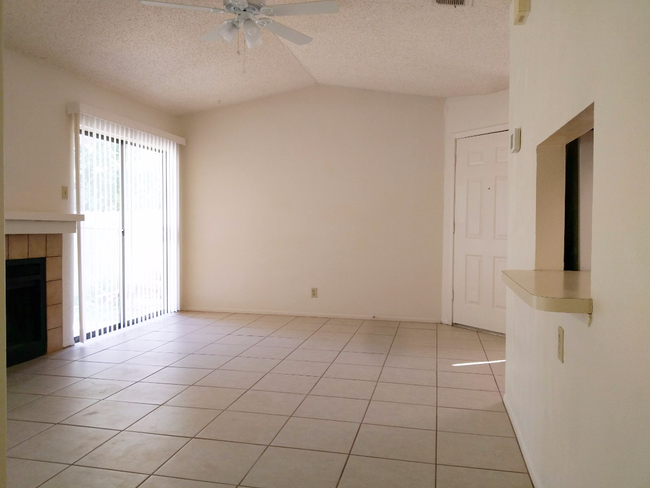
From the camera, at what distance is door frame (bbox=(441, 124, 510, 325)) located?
5457 mm

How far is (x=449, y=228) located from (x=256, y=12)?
10.7 feet

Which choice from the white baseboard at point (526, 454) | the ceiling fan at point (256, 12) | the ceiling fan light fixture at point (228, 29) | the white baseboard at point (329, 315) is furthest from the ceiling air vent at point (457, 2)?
the white baseboard at point (329, 315)

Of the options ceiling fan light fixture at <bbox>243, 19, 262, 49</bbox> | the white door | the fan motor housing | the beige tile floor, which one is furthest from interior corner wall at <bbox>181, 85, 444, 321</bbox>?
the fan motor housing

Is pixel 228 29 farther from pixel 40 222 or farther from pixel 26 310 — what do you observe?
pixel 26 310

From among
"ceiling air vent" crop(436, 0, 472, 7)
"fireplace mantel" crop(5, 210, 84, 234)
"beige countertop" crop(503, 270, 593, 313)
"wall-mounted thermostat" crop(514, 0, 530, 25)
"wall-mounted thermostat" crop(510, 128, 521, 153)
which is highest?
"ceiling air vent" crop(436, 0, 472, 7)

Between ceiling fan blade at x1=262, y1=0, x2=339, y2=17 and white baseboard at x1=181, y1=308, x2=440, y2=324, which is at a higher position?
ceiling fan blade at x1=262, y1=0, x2=339, y2=17

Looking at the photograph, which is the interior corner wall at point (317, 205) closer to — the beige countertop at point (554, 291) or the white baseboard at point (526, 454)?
the white baseboard at point (526, 454)

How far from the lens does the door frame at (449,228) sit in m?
5.46

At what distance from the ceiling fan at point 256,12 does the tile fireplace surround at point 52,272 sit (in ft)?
7.38

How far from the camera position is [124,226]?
5160 mm

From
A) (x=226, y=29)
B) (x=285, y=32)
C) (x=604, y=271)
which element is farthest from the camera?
(x=285, y=32)

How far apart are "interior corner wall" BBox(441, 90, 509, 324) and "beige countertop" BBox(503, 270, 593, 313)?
354cm

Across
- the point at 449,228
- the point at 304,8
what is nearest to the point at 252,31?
the point at 304,8

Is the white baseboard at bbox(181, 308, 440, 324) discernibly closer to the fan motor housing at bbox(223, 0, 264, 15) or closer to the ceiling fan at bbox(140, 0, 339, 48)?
the ceiling fan at bbox(140, 0, 339, 48)
